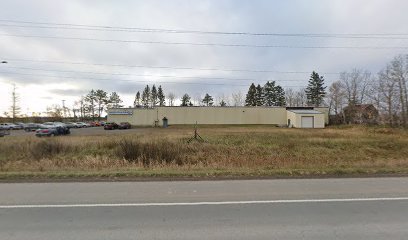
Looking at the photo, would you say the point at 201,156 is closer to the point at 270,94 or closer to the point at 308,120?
the point at 308,120

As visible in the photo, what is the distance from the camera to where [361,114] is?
238 ft

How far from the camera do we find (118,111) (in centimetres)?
7300

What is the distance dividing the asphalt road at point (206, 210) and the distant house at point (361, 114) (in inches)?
2672

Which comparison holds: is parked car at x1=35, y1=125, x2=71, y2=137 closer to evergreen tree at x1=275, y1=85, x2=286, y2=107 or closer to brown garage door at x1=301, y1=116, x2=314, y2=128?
brown garage door at x1=301, y1=116, x2=314, y2=128

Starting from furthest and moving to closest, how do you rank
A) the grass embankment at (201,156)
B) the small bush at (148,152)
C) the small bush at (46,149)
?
the small bush at (46,149) < the small bush at (148,152) < the grass embankment at (201,156)

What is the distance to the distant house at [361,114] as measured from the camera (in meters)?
68.1

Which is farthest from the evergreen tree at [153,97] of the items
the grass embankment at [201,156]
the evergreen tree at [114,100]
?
the grass embankment at [201,156]

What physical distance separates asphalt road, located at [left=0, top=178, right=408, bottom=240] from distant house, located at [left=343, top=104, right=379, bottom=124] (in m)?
67.9

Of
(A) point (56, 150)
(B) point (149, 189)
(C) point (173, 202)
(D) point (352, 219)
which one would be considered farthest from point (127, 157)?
(D) point (352, 219)

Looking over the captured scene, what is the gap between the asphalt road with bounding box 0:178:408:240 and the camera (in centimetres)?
470

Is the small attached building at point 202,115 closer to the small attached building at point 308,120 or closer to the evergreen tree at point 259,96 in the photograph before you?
the small attached building at point 308,120

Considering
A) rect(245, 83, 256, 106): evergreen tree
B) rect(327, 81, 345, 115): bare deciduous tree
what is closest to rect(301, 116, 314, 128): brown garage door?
rect(327, 81, 345, 115): bare deciduous tree

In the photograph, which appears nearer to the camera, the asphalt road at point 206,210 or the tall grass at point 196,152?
the asphalt road at point 206,210

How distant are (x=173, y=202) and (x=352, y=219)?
11.5ft
